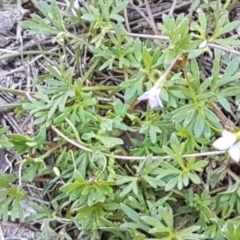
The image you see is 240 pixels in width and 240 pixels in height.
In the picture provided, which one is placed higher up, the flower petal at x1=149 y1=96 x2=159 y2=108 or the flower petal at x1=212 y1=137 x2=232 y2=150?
the flower petal at x1=149 y1=96 x2=159 y2=108

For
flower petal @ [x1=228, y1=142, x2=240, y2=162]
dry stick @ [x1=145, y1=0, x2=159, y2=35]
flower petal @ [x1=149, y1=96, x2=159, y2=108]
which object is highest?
flower petal @ [x1=149, y1=96, x2=159, y2=108]

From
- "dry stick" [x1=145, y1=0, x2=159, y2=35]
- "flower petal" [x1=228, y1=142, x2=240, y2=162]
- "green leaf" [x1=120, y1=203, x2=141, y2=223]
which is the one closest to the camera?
"flower petal" [x1=228, y1=142, x2=240, y2=162]

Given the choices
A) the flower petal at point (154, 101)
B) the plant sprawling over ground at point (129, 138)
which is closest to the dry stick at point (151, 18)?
the plant sprawling over ground at point (129, 138)

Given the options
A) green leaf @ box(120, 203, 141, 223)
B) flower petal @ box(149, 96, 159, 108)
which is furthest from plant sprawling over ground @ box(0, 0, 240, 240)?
flower petal @ box(149, 96, 159, 108)

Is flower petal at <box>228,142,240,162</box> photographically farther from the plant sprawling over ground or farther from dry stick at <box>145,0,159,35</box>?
dry stick at <box>145,0,159,35</box>

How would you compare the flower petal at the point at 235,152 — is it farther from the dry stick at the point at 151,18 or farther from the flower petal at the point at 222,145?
the dry stick at the point at 151,18

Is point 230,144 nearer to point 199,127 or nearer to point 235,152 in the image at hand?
point 235,152

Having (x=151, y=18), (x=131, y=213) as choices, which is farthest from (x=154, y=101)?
(x=151, y=18)

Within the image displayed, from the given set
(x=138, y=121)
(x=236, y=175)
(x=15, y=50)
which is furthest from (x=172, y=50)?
(x=15, y=50)
